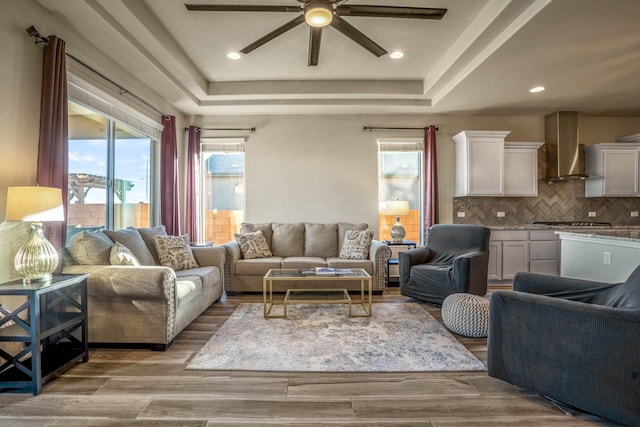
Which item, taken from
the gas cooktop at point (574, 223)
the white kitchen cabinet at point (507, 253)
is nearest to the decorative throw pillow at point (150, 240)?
the white kitchen cabinet at point (507, 253)

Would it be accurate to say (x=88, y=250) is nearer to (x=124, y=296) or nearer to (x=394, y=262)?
(x=124, y=296)

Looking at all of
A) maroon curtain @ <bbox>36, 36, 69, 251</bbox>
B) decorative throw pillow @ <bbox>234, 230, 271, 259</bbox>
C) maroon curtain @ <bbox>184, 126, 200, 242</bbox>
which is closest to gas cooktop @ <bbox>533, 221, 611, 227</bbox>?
decorative throw pillow @ <bbox>234, 230, 271, 259</bbox>

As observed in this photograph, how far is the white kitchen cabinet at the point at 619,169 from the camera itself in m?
4.86

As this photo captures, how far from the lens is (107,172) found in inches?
139

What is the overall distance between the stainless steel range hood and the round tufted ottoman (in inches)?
134

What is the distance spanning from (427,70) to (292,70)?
1.77 m

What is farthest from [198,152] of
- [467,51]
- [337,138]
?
[467,51]

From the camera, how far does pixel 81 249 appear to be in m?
2.66

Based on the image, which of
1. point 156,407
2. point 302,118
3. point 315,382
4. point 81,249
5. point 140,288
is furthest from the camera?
point 302,118

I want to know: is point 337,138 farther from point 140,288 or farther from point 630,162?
point 630,162

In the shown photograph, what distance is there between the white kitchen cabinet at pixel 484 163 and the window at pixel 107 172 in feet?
15.0

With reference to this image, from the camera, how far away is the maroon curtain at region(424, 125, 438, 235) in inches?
195

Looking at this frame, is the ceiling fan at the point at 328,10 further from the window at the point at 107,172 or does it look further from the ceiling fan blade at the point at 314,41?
the window at the point at 107,172

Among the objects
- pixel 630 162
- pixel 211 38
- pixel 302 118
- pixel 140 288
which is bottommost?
pixel 140 288
